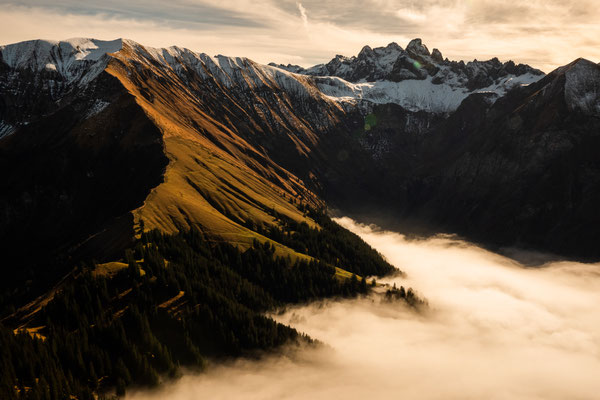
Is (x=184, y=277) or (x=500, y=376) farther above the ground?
(x=184, y=277)

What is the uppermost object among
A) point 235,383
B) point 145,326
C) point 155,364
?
point 145,326

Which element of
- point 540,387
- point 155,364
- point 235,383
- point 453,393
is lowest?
point 540,387

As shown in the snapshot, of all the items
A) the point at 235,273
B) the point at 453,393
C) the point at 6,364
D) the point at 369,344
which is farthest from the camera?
the point at 235,273

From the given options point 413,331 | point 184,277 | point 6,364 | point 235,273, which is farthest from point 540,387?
point 6,364

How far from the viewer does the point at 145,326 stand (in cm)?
12712

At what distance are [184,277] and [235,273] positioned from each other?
38260 mm

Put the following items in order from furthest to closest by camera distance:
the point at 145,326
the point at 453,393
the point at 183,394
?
the point at 453,393 < the point at 145,326 < the point at 183,394

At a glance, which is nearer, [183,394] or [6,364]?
[6,364]

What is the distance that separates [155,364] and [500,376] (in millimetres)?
135706

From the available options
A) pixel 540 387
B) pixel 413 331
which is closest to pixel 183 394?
pixel 413 331

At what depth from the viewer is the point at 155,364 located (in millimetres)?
122062

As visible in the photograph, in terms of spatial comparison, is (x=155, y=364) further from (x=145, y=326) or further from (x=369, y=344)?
(x=369, y=344)

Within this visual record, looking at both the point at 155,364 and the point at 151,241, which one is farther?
the point at 151,241

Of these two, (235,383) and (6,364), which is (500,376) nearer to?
(235,383)
